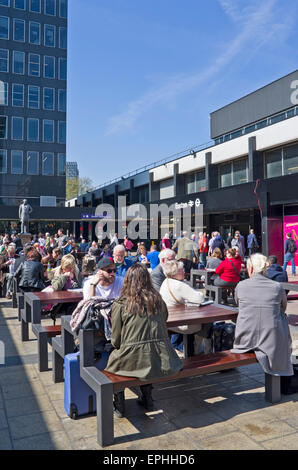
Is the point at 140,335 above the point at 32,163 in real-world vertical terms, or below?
below

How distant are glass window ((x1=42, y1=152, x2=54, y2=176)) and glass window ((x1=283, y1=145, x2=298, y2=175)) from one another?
31.2 metres

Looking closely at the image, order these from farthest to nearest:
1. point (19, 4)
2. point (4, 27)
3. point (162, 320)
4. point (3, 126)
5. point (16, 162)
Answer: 1. point (16, 162)
2. point (19, 4)
3. point (3, 126)
4. point (4, 27)
5. point (162, 320)

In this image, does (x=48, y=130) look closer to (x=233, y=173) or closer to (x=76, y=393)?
(x=233, y=173)

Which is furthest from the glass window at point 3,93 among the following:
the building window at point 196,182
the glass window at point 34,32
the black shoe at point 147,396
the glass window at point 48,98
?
the black shoe at point 147,396

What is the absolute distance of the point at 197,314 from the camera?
457 centimetres

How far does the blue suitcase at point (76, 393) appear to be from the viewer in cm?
385

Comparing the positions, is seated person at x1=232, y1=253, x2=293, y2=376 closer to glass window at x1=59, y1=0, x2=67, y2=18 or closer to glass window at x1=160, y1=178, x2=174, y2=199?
glass window at x1=160, y1=178, x2=174, y2=199

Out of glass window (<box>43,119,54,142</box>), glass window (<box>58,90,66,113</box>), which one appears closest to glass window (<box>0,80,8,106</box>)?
glass window (<box>43,119,54,142</box>)

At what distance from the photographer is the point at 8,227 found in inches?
1625

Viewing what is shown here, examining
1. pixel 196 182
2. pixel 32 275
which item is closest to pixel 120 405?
pixel 32 275

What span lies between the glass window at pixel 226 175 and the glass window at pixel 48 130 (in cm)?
2559

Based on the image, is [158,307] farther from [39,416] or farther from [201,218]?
[201,218]

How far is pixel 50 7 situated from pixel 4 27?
19.5 feet
